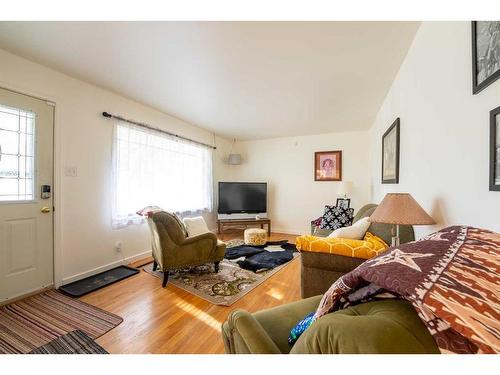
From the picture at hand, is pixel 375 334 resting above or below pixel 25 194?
below

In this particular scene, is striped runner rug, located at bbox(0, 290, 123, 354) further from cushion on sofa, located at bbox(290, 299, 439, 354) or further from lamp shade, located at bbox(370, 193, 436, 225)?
lamp shade, located at bbox(370, 193, 436, 225)

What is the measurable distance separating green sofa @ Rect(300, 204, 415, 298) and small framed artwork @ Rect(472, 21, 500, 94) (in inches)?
45.9

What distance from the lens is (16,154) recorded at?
1998 millimetres

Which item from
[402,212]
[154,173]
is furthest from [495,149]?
[154,173]

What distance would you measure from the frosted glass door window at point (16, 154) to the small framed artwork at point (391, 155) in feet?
11.9

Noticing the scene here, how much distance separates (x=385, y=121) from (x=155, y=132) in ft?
10.7

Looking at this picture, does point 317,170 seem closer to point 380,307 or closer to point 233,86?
point 233,86

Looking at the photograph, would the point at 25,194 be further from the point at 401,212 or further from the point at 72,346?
the point at 401,212

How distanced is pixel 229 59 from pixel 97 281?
272cm

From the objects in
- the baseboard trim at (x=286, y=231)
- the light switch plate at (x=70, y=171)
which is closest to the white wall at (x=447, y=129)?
the baseboard trim at (x=286, y=231)

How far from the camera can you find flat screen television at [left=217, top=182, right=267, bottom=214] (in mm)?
4613

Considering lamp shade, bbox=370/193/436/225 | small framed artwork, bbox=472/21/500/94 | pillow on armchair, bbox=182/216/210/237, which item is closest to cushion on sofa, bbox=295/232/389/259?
lamp shade, bbox=370/193/436/225

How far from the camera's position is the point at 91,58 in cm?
198

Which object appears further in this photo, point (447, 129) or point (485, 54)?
point (447, 129)
